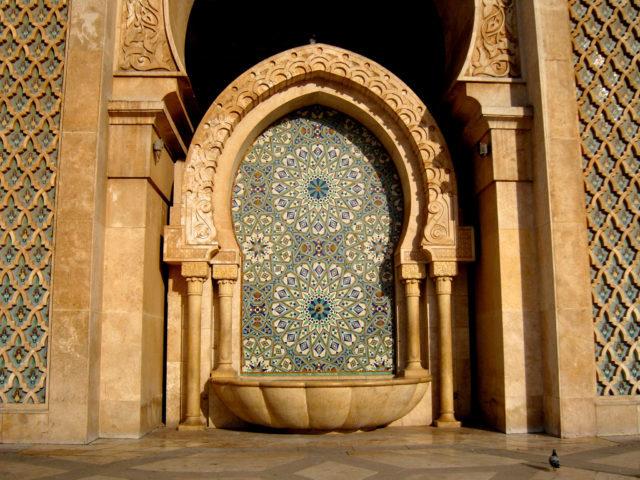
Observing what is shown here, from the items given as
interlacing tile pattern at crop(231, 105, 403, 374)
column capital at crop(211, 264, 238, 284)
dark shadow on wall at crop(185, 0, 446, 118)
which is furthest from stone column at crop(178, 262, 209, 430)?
dark shadow on wall at crop(185, 0, 446, 118)

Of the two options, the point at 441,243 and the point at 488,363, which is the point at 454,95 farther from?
the point at 488,363

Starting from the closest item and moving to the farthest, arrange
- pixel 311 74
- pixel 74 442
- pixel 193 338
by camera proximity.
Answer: pixel 74 442 → pixel 193 338 → pixel 311 74

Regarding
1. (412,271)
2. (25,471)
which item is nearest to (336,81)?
(412,271)

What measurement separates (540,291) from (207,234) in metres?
3.60

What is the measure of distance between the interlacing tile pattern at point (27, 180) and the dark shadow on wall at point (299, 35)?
2828 mm

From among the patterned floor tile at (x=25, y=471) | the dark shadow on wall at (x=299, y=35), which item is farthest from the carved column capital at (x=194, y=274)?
the dark shadow on wall at (x=299, y=35)

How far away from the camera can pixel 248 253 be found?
786cm

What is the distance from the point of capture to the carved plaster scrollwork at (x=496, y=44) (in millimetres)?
7332

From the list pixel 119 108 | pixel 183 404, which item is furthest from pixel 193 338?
pixel 119 108

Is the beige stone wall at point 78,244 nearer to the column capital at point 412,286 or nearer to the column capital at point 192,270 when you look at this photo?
the column capital at point 192,270

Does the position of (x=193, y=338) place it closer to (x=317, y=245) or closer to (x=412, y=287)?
(x=317, y=245)

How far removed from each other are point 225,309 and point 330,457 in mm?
2455

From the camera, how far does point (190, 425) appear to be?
7105 mm

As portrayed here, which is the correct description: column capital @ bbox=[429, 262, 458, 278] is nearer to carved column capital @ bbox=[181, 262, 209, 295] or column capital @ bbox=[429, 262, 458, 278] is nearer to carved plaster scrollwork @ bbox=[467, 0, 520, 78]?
carved plaster scrollwork @ bbox=[467, 0, 520, 78]
